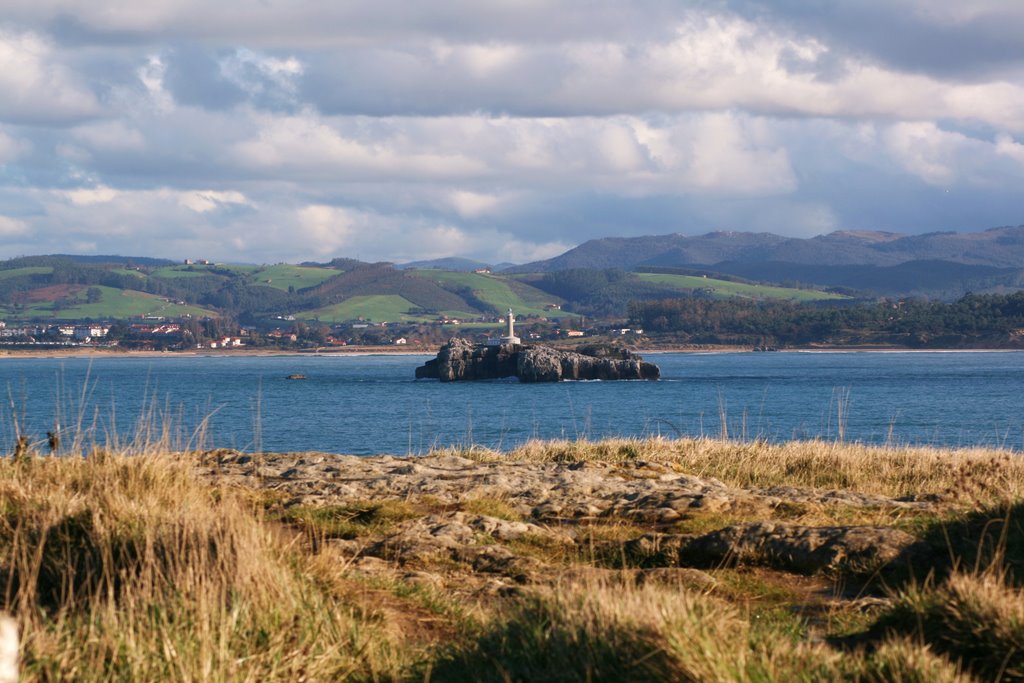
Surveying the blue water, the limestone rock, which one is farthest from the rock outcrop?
the limestone rock

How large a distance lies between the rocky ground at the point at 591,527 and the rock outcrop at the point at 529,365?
102m

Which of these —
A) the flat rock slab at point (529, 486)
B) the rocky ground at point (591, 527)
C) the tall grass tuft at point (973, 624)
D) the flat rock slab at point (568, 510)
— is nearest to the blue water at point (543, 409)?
the flat rock slab at point (529, 486)

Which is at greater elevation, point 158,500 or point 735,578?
point 158,500

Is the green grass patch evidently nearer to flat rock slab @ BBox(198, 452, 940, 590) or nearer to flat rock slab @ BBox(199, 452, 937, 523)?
flat rock slab @ BBox(198, 452, 940, 590)

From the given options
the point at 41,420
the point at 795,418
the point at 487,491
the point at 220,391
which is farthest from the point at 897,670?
the point at 220,391

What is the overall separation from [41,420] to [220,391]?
126 ft

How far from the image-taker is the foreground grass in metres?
5.45

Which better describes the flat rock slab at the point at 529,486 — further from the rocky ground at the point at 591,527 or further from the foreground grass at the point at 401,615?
the foreground grass at the point at 401,615

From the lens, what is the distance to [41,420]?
153 feet

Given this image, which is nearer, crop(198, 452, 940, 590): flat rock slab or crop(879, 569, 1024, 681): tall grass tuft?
crop(879, 569, 1024, 681): tall grass tuft

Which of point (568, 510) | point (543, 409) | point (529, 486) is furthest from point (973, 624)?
point (543, 409)

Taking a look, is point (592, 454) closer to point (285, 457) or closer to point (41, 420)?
point (285, 457)

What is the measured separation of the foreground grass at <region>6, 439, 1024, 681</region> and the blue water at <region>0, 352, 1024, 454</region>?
9.17m

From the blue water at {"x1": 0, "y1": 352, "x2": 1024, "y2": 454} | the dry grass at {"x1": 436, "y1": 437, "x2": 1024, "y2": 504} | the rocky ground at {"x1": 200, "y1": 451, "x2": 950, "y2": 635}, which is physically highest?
the rocky ground at {"x1": 200, "y1": 451, "x2": 950, "y2": 635}
